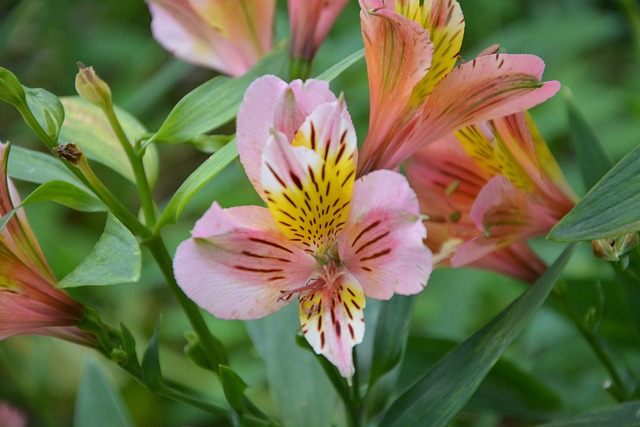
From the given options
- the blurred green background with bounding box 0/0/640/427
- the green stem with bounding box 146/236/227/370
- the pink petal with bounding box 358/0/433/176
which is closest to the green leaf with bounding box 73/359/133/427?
the blurred green background with bounding box 0/0/640/427

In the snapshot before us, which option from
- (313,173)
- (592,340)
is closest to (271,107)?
(313,173)

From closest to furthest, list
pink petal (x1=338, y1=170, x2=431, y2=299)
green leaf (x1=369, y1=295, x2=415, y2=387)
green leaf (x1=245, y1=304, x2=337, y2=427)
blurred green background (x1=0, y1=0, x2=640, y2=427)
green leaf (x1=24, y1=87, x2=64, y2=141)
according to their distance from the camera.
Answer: pink petal (x1=338, y1=170, x2=431, y2=299)
green leaf (x1=24, y1=87, x2=64, y2=141)
green leaf (x1=369, y1=295, x2=415, y2=387)
green leaf (x1=245, y1=304, x2=337, y2=427)
blurred green background (x1=0, y1=0, x2=640, y2=427)

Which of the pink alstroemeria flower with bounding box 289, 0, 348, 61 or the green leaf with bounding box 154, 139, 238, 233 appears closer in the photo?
the green leaf with bounding box 154, 139, 238, 233

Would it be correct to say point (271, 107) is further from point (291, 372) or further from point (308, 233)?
point (291, 372)

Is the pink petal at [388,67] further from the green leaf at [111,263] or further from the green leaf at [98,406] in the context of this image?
the green leaf at [98,406]

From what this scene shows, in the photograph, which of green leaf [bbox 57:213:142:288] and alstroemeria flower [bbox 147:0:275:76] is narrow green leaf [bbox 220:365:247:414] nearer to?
green leaf [bbox 57:213:142:288]

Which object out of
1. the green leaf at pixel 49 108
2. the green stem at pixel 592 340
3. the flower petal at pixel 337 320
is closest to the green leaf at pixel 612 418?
the green stem at pixel 592 340

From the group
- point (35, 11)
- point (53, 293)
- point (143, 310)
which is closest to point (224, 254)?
point (53, 293)

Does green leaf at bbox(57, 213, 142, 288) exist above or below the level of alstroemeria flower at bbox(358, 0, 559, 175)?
below
